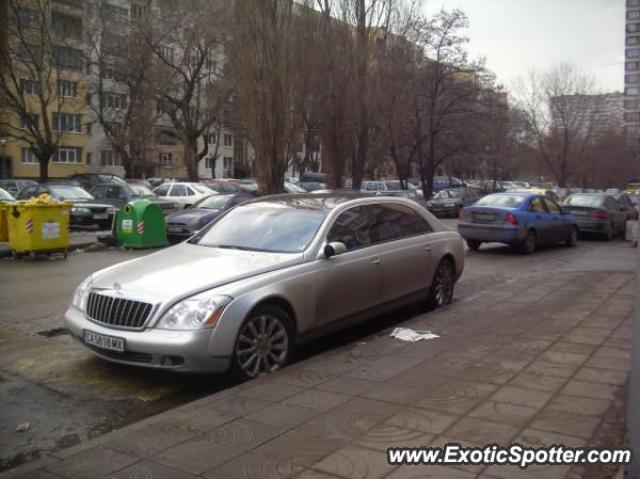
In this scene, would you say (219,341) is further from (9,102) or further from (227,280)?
(9,102)

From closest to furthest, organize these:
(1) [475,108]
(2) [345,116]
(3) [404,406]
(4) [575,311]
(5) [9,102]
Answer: (3) [404,406], (4) [575,311], (2) [345,116], (5) [9,102], (1) [475,108]

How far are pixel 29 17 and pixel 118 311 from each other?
3343cm

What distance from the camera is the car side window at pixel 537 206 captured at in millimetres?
16391

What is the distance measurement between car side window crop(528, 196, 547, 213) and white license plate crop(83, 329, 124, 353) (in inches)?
516

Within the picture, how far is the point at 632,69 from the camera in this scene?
7.22 m

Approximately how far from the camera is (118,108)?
1911 inches

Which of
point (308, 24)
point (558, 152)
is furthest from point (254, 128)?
point (558, 152)

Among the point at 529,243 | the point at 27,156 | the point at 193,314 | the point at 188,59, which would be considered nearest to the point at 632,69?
the point at 193,314

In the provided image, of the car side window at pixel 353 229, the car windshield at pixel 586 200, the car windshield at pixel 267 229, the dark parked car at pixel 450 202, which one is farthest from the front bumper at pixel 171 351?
the dark parked car at pixel 450 202

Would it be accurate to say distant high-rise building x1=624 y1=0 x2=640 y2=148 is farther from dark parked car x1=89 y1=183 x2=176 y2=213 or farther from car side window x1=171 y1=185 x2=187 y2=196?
car side window x1=171 y1=185 x2=187 y2=196

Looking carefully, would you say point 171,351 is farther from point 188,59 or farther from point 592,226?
point 188,59

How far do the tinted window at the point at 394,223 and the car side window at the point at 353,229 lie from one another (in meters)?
0.12

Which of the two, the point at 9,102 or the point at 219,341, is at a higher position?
the point at 9,102

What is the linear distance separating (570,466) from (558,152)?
180 feet
